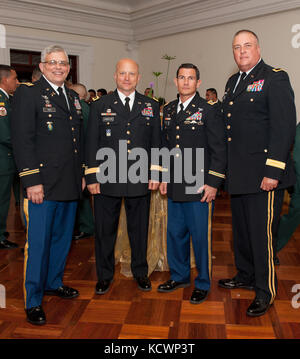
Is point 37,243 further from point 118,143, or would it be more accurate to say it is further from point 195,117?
point 195,117

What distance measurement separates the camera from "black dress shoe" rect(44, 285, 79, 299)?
8.03 ft

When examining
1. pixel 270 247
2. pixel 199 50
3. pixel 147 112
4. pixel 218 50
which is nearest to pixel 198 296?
pixel 270 247

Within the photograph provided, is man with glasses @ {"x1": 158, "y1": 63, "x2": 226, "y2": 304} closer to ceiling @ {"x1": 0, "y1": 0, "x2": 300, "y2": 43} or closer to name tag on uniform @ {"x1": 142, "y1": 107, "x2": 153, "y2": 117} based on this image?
name tag on uniform @ {"x1": 142, "y1": 107, "x2": 153, "y2": 117}

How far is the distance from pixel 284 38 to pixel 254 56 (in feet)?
13.6

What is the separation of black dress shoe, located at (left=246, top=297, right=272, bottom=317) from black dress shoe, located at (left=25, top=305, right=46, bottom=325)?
1169 mm

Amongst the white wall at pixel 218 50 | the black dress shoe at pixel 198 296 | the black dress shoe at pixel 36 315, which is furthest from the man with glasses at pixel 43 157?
the white wall at pixel 218 50

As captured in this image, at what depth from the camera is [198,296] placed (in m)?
2.39

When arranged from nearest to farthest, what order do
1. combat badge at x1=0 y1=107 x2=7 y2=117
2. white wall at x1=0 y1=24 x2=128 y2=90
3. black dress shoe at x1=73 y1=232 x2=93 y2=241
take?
1. combat badge at x1=0 y1=107 x2=7 y2=117
2. black dress shoe at x1=73 y1=232 x2=93 y2=241
3. white wall at x1=0 y1=24 x2=128 y2=90

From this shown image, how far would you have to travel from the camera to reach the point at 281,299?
2432 mm

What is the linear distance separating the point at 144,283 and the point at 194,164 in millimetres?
899

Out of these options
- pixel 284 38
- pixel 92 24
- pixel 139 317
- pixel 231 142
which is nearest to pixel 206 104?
pixel 231 142

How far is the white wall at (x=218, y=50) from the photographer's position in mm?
5734

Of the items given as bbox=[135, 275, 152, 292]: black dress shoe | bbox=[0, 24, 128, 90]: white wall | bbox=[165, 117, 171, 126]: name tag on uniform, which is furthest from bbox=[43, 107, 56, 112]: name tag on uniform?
bbox=[0, 24, 128, 90]: white wall

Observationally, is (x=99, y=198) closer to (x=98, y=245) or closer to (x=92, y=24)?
(x=98, y=245)
